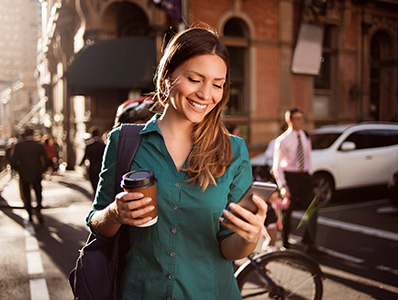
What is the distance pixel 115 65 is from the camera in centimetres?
1349

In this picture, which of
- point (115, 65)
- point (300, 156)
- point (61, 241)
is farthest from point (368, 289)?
point (115, 65)

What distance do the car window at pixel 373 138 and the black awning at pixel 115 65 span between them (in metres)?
6.48

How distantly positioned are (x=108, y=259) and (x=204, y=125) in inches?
28.8

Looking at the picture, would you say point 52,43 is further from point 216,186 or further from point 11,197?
point 216,186

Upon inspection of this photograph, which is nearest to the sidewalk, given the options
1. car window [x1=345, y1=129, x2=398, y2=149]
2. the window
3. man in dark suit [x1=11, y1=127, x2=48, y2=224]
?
man in dark suit [x1=11, y1=127, x2=48, y2=224]

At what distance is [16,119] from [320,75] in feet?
207

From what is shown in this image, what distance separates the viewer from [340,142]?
32.2ft

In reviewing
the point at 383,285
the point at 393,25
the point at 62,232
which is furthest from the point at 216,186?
the point at 393,25

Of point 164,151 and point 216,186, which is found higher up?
point 164,151

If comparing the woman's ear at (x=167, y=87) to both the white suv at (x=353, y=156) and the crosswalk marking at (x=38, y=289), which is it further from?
the white suv at (x=353, y=156)

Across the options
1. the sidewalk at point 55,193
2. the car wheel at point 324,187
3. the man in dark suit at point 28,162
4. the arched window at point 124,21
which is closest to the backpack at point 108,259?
the man in dark suit at point 28,162

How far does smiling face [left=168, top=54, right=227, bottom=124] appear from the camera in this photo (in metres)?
1.70

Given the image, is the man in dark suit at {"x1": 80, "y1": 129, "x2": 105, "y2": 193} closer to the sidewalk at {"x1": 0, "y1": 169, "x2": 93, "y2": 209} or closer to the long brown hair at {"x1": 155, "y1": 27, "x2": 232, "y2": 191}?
the sidewalk at {"x1": 0, "y1": 169, "x2": 93, "y2": 209}

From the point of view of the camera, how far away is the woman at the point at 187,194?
1682mm
